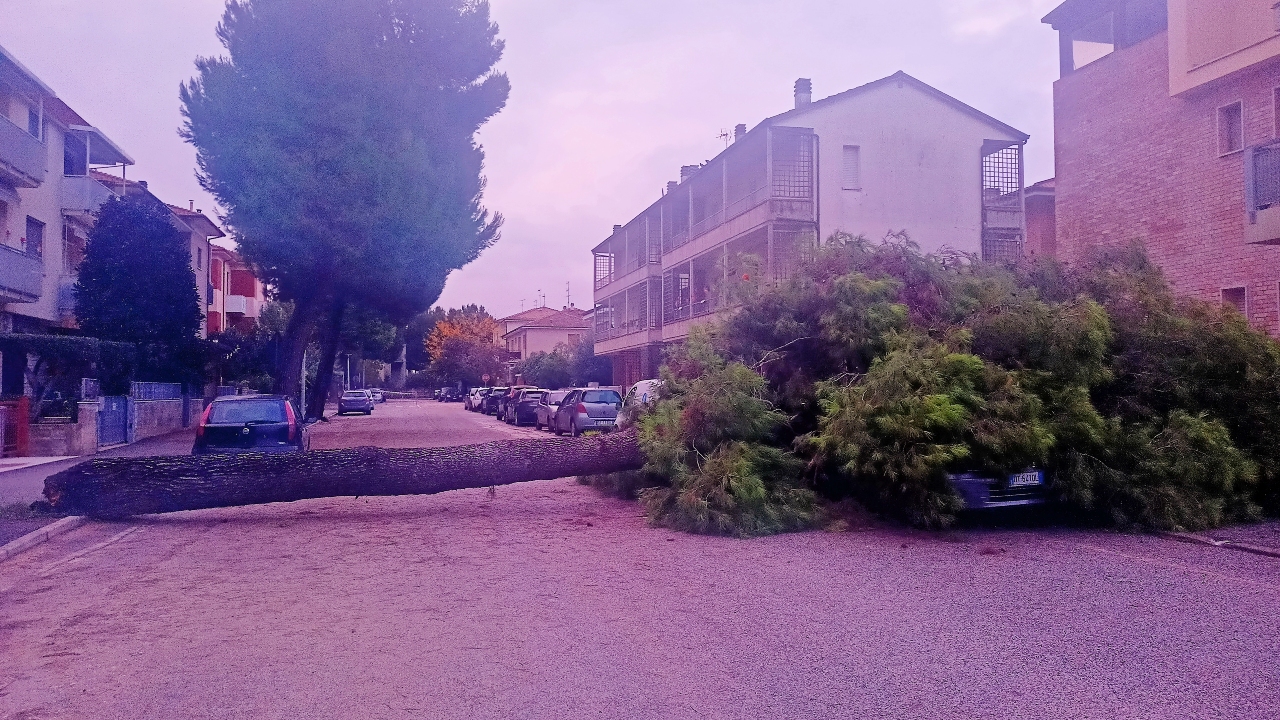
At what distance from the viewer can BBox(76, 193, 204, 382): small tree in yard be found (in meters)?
27.6

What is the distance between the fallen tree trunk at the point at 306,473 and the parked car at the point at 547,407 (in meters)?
19.1

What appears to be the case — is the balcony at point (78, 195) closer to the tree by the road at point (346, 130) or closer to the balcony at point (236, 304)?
the tree by the road at point (346, 130)

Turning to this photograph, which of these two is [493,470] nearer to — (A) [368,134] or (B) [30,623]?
(B) [30,623]

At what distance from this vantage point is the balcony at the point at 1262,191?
1432 cm

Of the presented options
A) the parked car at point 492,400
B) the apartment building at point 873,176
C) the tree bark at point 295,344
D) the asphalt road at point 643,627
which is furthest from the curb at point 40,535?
the parked car at point 492,400

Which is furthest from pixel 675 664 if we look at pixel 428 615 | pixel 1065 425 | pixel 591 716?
pixel 1065 425

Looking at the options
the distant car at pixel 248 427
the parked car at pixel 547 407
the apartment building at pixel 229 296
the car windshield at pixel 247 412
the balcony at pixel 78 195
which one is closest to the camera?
the distant car at pixel 248 427

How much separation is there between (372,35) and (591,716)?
82.1 ft

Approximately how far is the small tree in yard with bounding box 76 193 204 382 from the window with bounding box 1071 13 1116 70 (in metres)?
25.4

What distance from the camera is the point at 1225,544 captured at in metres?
8.88

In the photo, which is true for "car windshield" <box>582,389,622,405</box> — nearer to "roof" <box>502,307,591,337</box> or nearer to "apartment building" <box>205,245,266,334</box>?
"apartment building" <box>205,245,266,334</box>

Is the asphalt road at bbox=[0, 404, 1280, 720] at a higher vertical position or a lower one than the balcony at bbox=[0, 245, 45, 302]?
lower

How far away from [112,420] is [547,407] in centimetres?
1366

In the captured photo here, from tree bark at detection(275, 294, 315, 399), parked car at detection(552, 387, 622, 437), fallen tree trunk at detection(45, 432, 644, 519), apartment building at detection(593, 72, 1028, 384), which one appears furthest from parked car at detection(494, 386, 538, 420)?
fallen tree trunk at detection(45, 432, 644, 519)
